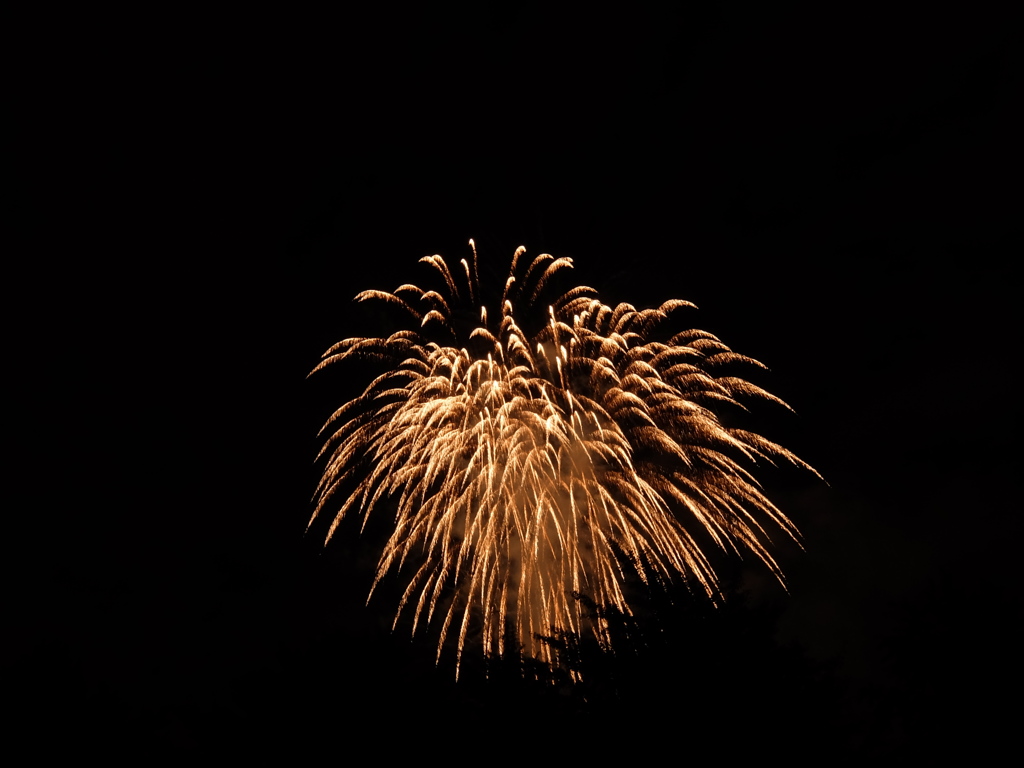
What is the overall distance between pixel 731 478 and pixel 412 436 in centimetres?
802

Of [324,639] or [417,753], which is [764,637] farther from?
[324,639]

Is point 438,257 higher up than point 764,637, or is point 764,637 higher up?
point 438,257

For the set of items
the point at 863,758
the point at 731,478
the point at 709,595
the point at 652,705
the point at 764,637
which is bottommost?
the point at 863,758

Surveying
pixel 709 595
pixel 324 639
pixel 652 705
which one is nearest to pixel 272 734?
pixel 324 639

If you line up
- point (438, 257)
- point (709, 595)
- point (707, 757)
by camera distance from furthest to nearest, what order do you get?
point (438, 257)
point (709, 595)
point (707, 757)

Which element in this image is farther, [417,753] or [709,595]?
[709,595]

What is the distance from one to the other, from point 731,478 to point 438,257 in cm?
945

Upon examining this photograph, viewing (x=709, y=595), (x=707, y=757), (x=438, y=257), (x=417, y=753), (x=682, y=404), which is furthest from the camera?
(x=438, y=257)

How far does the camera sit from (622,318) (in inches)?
941

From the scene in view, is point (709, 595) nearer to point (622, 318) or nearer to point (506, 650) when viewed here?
point (506, 650)

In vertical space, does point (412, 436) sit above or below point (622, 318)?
below

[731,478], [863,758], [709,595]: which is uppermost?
[731,478]

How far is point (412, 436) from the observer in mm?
23781

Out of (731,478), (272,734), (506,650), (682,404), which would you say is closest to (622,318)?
(682,404)
